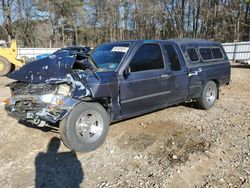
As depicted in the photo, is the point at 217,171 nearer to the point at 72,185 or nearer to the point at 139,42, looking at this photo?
the point at 72,185

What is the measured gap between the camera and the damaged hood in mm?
3873

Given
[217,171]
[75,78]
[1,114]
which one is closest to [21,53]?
[1,114]

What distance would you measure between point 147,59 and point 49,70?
1.87 meters

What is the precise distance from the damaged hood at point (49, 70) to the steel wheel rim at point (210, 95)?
12.4ft

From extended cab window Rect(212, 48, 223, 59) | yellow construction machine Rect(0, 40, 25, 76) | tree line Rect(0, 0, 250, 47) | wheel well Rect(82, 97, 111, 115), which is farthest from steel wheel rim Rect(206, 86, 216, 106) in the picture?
tree line Rect(0, 0, 250, 47)

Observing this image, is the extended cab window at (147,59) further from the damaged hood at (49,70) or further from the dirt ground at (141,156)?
the dirt ground at (141,156)

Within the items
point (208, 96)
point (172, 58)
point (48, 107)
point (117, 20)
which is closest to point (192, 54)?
point (172, 58)

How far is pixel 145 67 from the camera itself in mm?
4824

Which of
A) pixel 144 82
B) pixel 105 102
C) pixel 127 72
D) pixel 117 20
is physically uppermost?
pixel 117 20

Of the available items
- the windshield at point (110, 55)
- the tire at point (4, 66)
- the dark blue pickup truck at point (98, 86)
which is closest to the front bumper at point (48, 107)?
the dark blue pickup truck at point (98, 86)

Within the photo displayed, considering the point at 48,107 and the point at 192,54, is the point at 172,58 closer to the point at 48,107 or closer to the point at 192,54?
the point at 192,54

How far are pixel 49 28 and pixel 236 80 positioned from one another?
32.6m

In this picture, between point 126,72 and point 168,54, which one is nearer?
point 126,72

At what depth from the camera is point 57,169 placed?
3627mm
